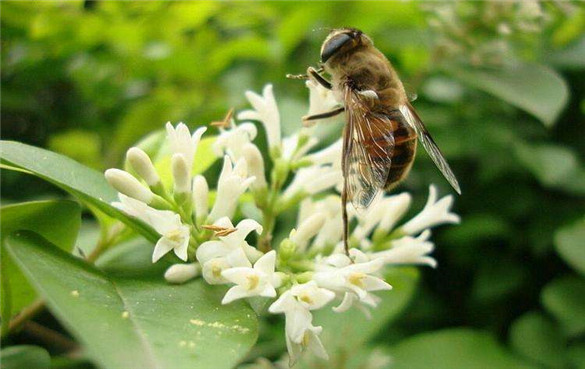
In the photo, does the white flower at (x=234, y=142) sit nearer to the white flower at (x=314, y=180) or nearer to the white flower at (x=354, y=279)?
the white flower at (x=314, y=180)

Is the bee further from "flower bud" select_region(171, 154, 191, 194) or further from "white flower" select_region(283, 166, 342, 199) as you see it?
"flower bud" select_region(171, 154, 191, 194)

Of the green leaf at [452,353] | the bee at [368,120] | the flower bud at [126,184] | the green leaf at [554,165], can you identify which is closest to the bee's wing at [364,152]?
the bee at [368,120]

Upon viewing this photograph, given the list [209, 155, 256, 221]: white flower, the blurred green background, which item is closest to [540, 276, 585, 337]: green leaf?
the blurred green background

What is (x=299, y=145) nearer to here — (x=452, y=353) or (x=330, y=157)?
(x=330, y=157)

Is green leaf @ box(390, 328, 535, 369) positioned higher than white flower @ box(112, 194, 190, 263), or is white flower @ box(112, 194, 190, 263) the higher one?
white flower @ box(112, 194, 190, 263)

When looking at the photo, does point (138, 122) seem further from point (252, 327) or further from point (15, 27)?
point (252, 327)

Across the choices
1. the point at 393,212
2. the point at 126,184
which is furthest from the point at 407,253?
the point at 126,184
